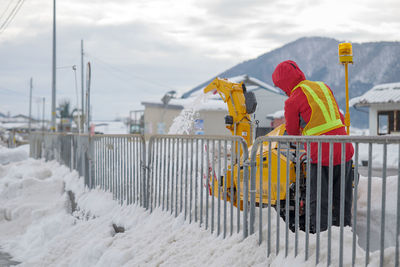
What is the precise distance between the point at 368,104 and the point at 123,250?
2462 cm

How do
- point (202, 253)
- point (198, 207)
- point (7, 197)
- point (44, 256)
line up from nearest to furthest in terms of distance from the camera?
point (202, 253) < point (198, 207) < point (44, 256) < point (7, 197)

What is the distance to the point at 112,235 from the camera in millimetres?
6141

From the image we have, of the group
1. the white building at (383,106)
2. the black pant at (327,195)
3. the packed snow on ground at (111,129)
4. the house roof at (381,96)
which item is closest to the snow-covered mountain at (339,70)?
the packed snow on ground at (111,129)

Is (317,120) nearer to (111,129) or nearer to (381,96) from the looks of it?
(381,96)

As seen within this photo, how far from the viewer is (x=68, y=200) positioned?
346 inches

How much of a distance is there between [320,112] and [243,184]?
1088mm

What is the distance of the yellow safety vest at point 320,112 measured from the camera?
4.69 metres

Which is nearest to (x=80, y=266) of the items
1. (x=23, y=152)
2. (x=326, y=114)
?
(x=326, y=114)

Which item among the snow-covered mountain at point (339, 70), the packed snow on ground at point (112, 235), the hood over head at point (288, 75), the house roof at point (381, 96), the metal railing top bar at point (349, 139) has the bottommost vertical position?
the packed snow on ground at point (112, 235)

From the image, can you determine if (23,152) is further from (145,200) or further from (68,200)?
(145,200)

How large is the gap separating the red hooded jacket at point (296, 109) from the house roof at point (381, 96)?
22012 mm

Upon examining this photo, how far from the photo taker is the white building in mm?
26070

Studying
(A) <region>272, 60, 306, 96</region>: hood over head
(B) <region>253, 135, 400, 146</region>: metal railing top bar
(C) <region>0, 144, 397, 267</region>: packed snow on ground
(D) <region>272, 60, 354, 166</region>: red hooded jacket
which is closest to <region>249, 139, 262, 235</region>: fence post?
(C) <region>0, 144, 397, 267</region>: packed snow on ground

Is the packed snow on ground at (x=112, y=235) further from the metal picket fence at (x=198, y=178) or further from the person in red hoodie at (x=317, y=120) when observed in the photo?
the person in red hoodie at (x=317, y=120)
